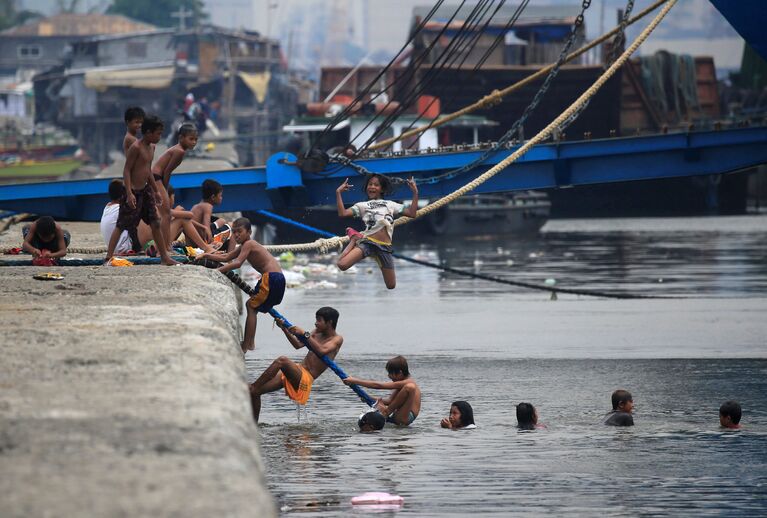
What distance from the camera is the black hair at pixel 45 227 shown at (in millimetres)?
13234

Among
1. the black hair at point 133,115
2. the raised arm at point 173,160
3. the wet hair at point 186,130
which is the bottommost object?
the raised arm at point 173,160

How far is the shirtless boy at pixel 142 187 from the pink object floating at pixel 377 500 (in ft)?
11.4

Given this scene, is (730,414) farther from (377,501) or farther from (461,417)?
(377,501)

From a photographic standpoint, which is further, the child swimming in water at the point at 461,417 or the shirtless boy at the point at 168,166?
the child swimming in water at the point at 461,417

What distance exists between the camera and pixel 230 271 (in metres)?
12.0

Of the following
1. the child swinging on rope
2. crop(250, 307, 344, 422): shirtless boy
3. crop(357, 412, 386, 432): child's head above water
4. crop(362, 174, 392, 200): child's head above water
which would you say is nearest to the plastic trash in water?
crop(250, 307, 344, 422): shirtless boy

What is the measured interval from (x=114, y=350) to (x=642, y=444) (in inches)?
207

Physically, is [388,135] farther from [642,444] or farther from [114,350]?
[114,350]

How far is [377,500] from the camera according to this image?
29.4 feet

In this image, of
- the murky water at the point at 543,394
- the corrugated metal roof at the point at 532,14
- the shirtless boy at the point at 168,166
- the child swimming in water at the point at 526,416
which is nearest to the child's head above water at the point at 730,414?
the murky water at the point at 543,394

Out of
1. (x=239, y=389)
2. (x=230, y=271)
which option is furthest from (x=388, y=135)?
(x=239, y=389)

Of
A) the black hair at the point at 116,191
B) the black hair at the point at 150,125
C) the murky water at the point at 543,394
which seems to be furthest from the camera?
the black hair at the point at 116,191

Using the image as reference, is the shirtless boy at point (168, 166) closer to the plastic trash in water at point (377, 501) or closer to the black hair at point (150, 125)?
the black hair at point (150, 125)

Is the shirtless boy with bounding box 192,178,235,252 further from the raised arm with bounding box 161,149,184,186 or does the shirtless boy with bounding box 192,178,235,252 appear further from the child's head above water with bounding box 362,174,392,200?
the child's head above water with bounding box 362,174,392,200
